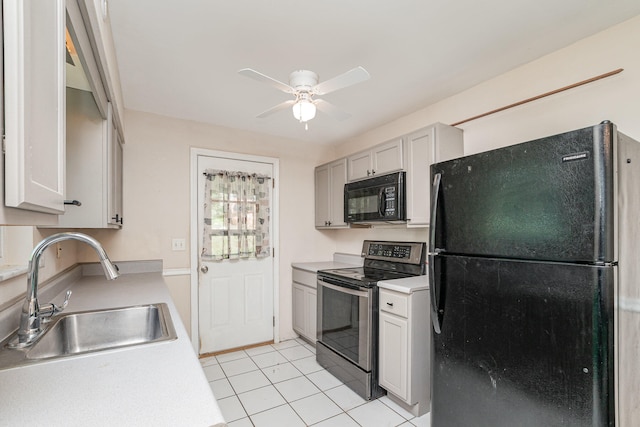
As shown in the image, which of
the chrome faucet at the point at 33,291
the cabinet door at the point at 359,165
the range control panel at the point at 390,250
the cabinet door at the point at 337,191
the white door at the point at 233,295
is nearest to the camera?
the chrome faucet at the point at 33,291

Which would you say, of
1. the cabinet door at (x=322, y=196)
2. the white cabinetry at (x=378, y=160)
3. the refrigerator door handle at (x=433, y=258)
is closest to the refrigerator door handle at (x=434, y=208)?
the refrigerator door handle at (x=433, y=258)

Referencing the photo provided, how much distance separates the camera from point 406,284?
2156mm

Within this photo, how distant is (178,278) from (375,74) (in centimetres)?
255

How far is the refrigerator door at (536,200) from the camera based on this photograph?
1.09 m

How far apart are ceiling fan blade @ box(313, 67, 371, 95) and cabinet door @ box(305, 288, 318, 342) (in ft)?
6.85

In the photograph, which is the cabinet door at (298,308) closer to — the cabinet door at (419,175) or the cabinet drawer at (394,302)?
the cabinet drawer at (394,302)

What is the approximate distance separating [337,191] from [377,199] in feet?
2.34

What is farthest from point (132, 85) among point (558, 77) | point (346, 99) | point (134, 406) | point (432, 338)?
point (558, 77)

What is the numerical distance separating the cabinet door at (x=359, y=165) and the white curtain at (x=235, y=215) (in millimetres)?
961

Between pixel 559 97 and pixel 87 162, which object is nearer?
pixel 87 162

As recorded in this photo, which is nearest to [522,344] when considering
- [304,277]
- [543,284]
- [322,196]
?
[543,284]

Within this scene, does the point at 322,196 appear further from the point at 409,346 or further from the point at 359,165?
the point at 409,346

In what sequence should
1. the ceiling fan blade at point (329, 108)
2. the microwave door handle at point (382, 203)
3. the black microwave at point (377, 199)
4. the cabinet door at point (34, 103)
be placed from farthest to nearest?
the microwave door handle at point (382, 203) < the black microwave at point (377, 199) < the ceiling fan blade at point (329, 108) < the cabinet door at point (34, 103)

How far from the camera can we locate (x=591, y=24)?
1.63 meters
